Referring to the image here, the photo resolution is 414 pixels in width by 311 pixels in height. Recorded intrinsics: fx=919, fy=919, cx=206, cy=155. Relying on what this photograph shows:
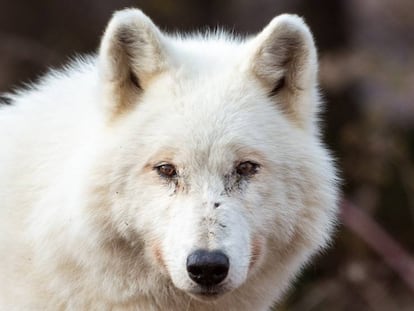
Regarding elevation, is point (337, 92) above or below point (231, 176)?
below

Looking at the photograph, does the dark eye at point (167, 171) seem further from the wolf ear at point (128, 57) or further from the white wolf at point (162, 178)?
the wolf ear at point (128, 57)

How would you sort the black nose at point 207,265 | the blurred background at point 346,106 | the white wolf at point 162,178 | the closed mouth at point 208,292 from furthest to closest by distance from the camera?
the blurred background at point 346,106, the white wolf at point 162,178, the closed mouth at point 208,292, the black nose at point 207,265

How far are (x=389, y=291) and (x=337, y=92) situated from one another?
3.06m

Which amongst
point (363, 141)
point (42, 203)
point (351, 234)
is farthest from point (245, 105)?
point (351, 234)

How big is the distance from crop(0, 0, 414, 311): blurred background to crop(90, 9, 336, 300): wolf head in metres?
3.74

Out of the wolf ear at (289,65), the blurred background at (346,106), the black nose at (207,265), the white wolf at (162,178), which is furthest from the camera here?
the blurred background at (346,106)

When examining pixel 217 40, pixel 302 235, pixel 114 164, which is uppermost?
pixel 217 40

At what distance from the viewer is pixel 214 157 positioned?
470 cm

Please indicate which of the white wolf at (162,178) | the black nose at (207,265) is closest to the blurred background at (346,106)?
Answer: the white wolf at (162,178)

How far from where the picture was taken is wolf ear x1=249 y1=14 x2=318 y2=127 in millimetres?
5062

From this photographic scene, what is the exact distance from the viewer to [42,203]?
4.93m

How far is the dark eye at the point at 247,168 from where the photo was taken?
188 inches

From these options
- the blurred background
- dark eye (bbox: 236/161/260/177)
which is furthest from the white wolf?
the blurred background

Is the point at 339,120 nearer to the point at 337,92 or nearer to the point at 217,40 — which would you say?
the point at 337,92
